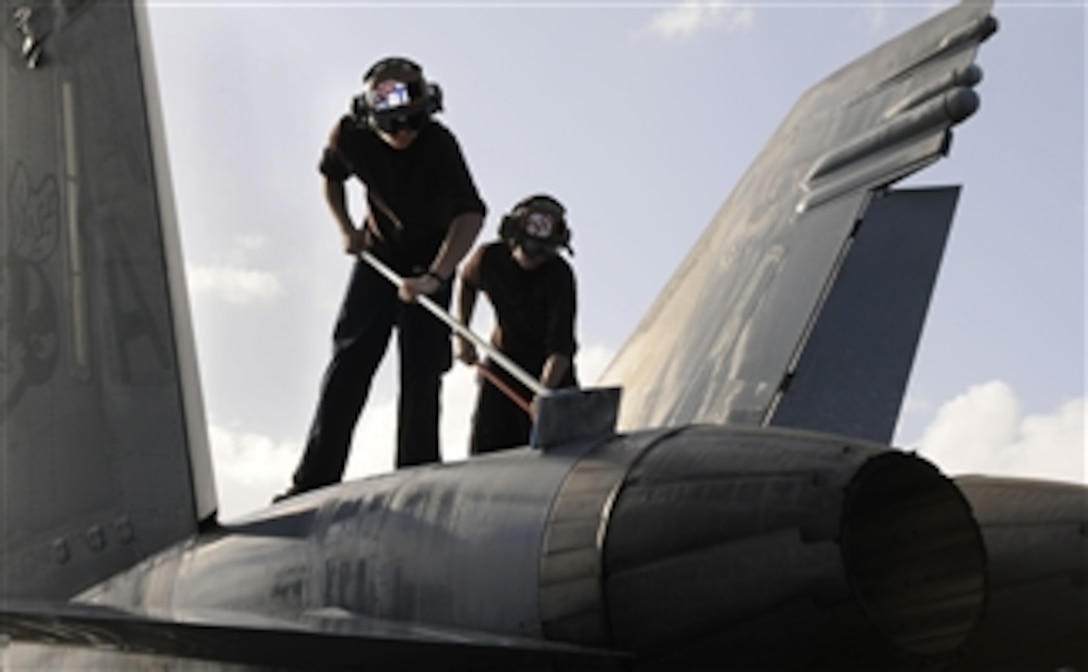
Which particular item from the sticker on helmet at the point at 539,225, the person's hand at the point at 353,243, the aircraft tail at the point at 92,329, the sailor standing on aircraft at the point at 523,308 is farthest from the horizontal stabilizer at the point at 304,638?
the sticker on helmet at the point at 539,225

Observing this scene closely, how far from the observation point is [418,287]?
6.36m

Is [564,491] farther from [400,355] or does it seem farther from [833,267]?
[833,267]

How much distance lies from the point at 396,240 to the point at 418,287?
57 cm

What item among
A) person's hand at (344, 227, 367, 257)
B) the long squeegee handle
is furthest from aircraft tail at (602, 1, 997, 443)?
person's hand at (344, 227, 367, 257)

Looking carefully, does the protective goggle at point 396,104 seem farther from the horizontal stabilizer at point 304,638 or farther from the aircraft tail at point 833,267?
the horizontal stabilizer at point 304,638

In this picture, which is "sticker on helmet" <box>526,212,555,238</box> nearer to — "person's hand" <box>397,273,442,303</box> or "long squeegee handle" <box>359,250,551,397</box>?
"long squeegee handle" <box>359,250,551,397</box>

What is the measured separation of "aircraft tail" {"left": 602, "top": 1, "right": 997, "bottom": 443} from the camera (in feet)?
25.5

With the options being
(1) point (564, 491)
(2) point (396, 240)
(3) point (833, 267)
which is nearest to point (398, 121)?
(2) point (396, 240)

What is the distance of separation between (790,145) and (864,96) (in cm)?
59

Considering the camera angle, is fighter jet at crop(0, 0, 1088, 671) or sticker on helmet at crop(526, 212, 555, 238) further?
sticker on helmet at crop(526, 212, 555, 238)

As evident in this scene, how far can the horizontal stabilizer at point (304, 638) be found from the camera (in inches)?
164

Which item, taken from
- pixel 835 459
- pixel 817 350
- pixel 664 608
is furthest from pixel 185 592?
pixel 817 350

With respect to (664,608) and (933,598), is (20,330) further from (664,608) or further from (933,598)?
(933,598)

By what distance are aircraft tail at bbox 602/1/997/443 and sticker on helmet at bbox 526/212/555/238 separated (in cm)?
112
